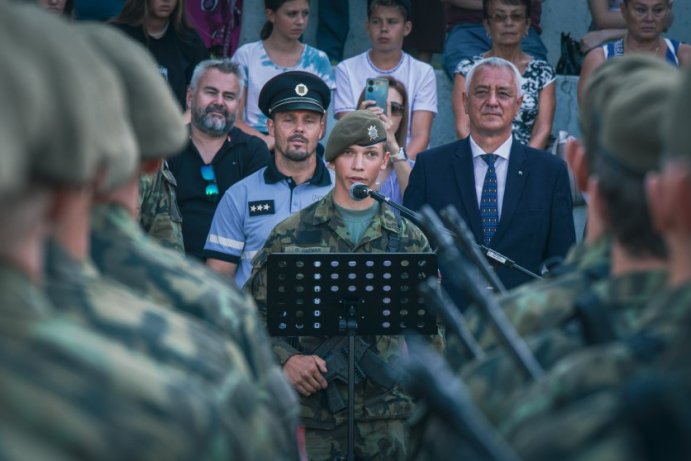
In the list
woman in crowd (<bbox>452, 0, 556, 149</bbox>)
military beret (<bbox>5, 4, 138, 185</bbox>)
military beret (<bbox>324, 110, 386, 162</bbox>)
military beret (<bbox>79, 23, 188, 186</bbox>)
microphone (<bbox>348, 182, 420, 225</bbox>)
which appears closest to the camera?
military beret (<bbox>5, 4, 138, 185</bbox>)

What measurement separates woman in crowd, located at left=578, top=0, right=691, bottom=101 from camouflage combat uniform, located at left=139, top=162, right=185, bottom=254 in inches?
145

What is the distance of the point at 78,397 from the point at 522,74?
292 inches

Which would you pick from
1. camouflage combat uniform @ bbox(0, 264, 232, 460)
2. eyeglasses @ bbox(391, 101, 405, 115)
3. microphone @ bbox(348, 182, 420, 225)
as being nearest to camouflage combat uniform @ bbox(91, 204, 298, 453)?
camouflage combat uniform @ bbox(0, 264, 232, 460)

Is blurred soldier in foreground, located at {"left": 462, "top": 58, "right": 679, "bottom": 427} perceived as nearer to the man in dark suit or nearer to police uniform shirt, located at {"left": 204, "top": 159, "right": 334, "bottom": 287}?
the man in dark suit

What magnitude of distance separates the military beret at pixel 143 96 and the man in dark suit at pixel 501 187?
4137 mm

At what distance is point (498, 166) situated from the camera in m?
7.68

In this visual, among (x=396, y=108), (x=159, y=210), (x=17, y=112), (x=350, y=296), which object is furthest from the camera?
(x=396, y=108)

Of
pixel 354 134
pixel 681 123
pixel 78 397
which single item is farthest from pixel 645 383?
pixel 354 134

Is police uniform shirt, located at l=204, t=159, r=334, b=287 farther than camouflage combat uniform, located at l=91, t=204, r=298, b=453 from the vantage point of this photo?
Yes

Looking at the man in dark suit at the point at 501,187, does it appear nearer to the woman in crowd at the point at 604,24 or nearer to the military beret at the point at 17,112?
the woman in crowd at the point at 604,24

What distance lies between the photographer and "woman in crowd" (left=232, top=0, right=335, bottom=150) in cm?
912

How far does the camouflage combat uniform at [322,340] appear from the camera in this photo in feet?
21.4

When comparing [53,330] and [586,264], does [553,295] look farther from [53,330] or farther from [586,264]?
[53,330]

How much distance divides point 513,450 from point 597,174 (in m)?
0.85
